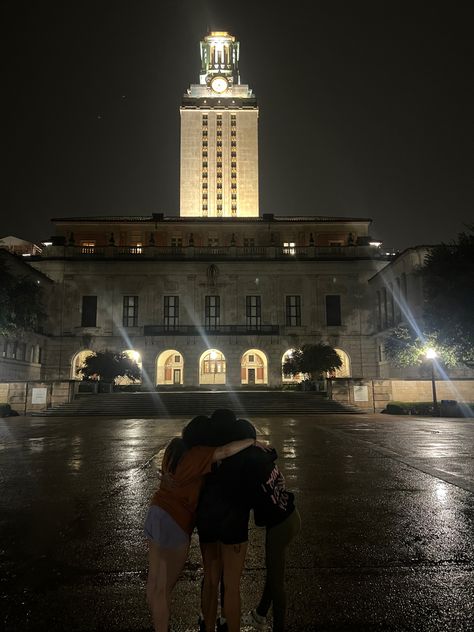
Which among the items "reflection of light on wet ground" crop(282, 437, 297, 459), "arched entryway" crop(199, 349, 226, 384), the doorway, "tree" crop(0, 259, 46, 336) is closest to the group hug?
"reflection of light on wet ground" crop(282, 437, 297, 459)

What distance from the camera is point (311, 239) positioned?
51.0m

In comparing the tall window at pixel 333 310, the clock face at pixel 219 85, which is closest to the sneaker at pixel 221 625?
the tall window at pixel 333 310

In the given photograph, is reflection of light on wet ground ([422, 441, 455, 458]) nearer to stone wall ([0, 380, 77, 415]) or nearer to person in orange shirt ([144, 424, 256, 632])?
person in orange shirt ([144, 424, 256, 632])

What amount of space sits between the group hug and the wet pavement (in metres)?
0.40

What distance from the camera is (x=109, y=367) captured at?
38375 mm

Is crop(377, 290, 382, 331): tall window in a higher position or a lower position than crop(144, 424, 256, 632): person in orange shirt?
higher

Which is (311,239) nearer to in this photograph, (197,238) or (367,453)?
(197,238)

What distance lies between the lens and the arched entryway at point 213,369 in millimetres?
53969

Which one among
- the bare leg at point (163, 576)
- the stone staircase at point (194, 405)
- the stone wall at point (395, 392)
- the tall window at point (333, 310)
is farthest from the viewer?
the tall window at point (333, 310)

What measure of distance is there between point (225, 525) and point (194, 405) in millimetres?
29648

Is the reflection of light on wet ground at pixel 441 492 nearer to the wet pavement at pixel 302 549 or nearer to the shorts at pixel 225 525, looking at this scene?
the wet pavement at pixel 302 549

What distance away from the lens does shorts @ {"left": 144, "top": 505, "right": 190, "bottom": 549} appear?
10.4 ft

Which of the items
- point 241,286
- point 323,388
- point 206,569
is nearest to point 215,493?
point 206,569

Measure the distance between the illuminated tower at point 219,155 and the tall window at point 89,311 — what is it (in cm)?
3685
